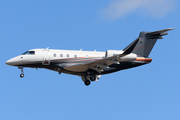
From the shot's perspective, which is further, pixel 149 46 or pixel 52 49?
pixel 149 46

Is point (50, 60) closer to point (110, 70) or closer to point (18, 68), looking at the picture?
point (18, 68)

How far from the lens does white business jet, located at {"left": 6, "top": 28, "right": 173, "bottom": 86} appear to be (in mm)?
27797

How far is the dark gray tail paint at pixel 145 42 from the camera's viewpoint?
3091cm

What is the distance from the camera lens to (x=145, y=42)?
3125cm

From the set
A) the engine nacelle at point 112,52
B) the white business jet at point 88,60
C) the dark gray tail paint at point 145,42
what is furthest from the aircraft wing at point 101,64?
the dark gray tail paint at point 145,42

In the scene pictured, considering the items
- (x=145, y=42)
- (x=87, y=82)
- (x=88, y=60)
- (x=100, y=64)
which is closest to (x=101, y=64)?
(x=100, y=64)

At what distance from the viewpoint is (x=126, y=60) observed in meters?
28.1

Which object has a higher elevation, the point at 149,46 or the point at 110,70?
the point at 149,46

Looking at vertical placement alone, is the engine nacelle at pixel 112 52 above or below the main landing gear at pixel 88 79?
above

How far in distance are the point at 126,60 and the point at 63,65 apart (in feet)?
18.9

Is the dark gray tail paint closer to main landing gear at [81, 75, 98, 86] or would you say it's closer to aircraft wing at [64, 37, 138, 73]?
aircraft wing at [64, 37, 138, 73]

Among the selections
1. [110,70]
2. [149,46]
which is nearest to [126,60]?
[110,70]

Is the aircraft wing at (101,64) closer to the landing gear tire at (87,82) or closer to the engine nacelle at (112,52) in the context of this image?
the engine nacelle at (112,52)

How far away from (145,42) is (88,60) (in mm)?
6242
